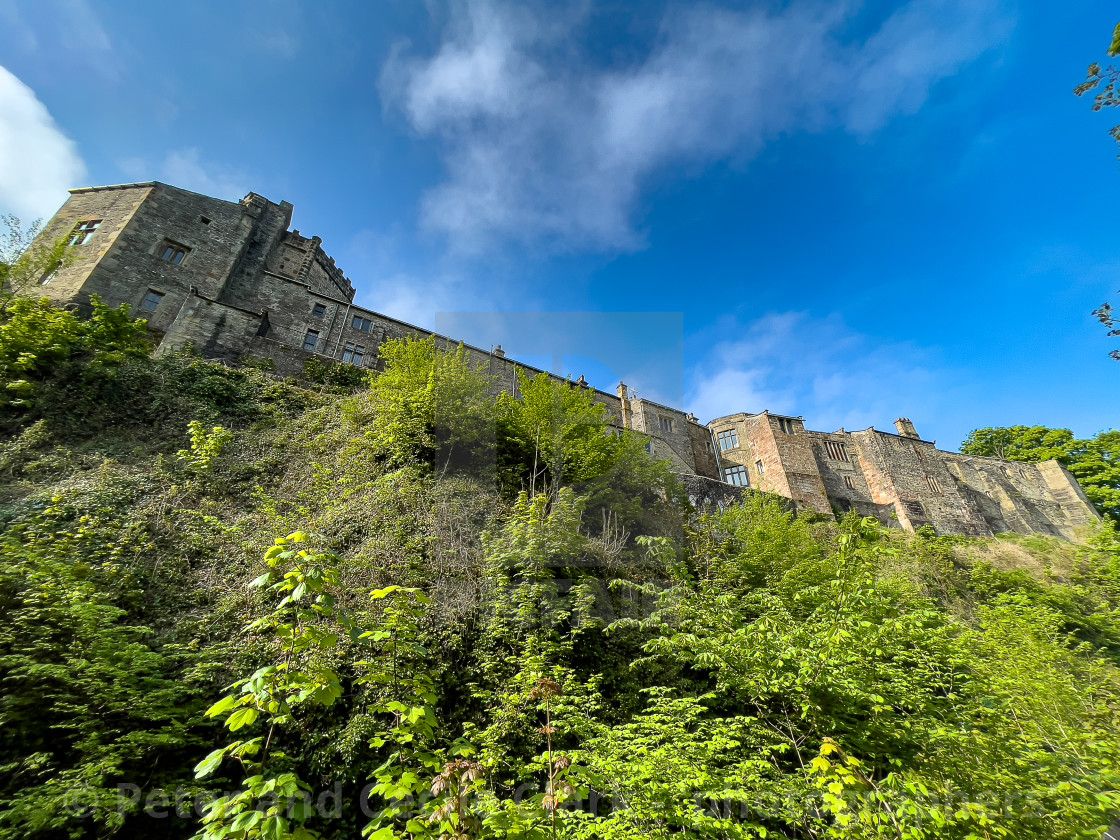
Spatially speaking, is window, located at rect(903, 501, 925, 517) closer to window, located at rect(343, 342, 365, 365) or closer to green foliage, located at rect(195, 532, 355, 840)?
window, located at rect(343, 342, 365, 365)

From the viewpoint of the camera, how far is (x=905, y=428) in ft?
120

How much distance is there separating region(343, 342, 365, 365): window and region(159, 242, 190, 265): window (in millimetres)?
9448

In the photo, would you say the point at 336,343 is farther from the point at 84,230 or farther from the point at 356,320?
the point at 84,230

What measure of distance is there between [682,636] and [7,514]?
11146 millimetres

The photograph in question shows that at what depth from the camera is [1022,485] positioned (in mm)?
36062

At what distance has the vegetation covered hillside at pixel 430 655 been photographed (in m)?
3.69

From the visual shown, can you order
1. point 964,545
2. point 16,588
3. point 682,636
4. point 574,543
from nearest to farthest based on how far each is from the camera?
point 16,588 < point 682,636 < point 574,543 < point 964,545

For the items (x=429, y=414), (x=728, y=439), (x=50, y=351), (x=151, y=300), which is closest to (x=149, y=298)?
(x=151, y=300)

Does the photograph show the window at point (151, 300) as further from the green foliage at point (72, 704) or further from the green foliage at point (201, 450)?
the green foliage at point (72, 704)

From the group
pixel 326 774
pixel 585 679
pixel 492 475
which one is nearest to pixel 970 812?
pixel 585 679

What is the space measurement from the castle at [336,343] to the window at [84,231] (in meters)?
0.08

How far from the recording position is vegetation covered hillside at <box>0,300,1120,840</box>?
369 centimetres

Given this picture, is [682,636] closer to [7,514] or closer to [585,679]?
[585,679]

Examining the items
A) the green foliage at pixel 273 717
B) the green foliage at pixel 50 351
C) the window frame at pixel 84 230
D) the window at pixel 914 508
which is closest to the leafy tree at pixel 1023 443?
the window at pixel 914 508
